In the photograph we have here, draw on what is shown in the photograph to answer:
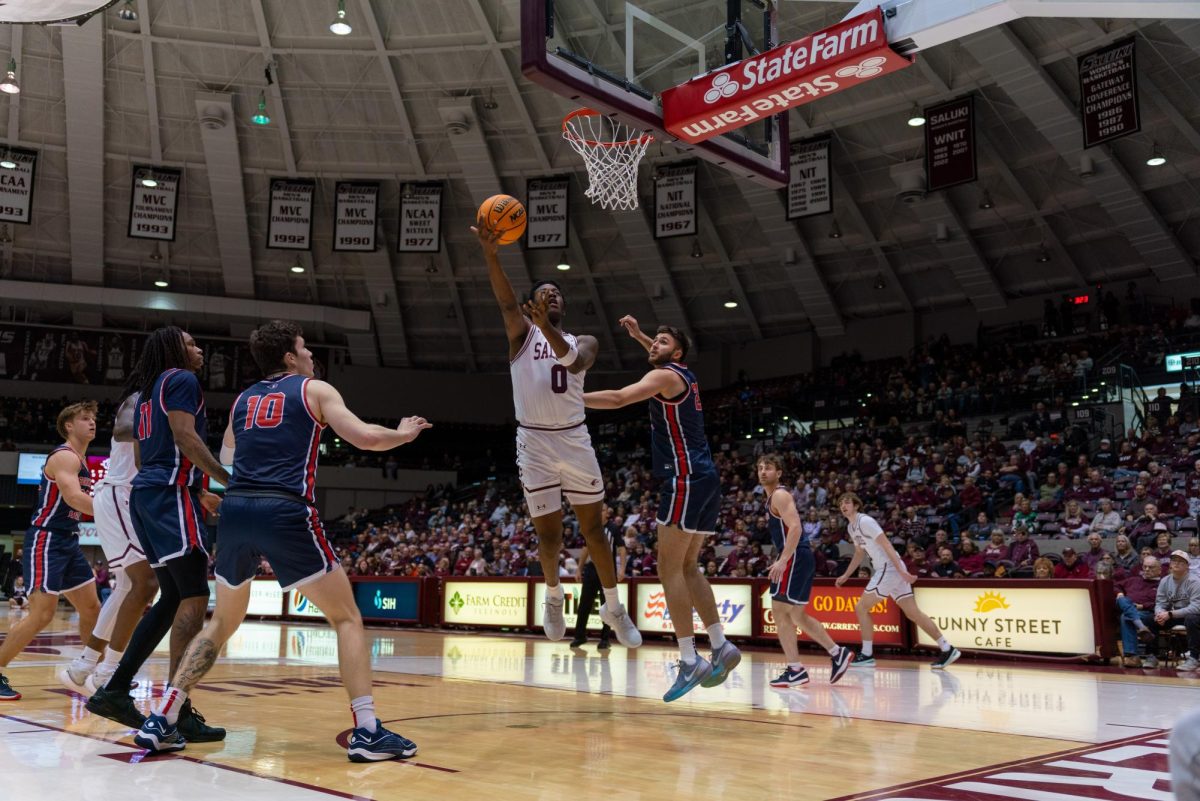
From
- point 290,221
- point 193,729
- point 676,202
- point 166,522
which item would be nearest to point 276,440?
point 166,522

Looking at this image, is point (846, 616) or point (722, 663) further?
point (846, 616)

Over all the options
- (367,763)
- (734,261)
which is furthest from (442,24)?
(367,763)

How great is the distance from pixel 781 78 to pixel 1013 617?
773 cm

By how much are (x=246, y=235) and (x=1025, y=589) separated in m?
25.0

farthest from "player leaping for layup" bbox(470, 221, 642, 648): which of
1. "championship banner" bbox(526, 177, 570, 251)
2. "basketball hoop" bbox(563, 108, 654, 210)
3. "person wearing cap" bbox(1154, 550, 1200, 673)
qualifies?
"championship banner" bbox(526, 177, 570, 251)

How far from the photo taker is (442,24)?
927 inches

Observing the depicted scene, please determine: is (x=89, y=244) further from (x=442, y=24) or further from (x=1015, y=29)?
(x=1015, y=29)

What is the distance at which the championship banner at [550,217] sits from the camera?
1014 inches

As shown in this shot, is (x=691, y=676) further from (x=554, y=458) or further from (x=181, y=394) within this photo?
(x=181, y=394)

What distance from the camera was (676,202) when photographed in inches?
987

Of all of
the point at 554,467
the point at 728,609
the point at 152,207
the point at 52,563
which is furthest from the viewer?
the point at 152,207

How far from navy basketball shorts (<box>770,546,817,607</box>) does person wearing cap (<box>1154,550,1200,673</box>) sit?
168 inches

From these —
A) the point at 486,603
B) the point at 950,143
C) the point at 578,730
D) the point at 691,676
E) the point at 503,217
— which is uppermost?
the point at 950,143

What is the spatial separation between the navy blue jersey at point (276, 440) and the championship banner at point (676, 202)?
20174 millimetres
